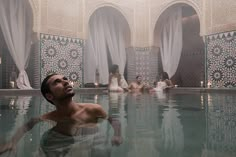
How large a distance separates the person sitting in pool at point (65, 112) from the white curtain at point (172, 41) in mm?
6817

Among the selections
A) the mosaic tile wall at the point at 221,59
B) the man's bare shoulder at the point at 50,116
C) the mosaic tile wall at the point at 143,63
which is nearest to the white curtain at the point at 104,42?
the mosaic tile wall at the point at 143,63

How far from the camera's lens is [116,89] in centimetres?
727

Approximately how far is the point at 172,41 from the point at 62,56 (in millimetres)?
3268

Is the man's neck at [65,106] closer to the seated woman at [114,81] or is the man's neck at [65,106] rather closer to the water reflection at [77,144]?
the water reflection at [77,144]

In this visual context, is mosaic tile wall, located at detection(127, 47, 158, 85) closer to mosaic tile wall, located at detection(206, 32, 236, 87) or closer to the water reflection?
mosaic tile wall, located at detection(206, 32, 236, 87)

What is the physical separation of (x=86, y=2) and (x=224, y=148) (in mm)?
7439

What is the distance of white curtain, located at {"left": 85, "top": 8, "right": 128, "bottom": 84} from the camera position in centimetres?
835

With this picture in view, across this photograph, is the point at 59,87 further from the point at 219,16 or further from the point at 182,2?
the point at 182,2

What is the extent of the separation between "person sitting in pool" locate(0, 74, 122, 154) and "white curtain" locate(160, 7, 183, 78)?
6.82 metres

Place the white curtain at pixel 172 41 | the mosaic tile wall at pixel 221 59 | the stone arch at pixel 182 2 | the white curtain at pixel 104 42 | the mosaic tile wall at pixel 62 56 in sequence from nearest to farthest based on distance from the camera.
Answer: the mosaic tile wall at pixel 221 59 < the mosaic tile wall at pixel 62 56 < the stone arch at pixel 182 2 < the white curtain at pixel 104 42 < the white curtain at pixel 172 41

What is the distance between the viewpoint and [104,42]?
8656 mm

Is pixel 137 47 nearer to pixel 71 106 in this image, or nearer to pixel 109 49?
pixel 109 49

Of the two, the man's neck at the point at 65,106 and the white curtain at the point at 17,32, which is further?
the white curtain at the point at 17,32

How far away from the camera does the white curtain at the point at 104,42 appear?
27.4 feet
